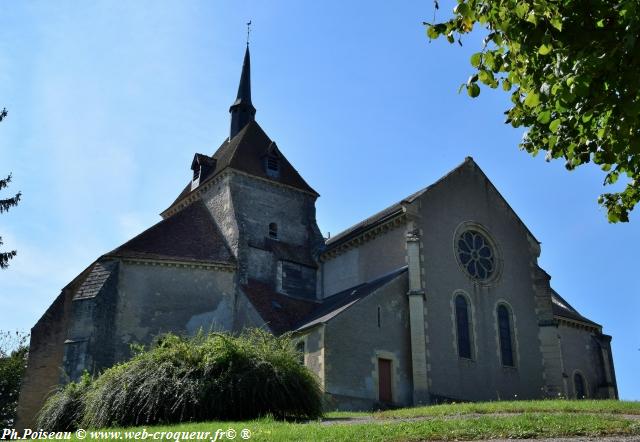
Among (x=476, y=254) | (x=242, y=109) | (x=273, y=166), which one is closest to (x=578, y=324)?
(x=476, y=254)

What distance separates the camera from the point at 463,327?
2595cm

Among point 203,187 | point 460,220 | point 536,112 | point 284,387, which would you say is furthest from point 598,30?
point 203,187

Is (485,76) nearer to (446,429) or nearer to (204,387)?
(446,429)

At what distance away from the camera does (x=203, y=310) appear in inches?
1029

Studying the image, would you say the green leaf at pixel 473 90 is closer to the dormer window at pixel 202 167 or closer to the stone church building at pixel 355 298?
the stone church building at pixel 355 298

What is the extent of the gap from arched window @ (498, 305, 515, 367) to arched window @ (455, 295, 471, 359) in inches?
70.5

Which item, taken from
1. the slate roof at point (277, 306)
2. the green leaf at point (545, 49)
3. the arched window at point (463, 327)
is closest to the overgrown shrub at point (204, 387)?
the green leaf at point (545, 49)

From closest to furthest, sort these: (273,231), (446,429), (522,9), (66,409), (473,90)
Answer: (522,9) < (473,90) < (446,429) < (66,409) < (273,231)

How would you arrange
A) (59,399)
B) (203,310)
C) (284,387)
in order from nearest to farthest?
(284,387), (59,399), (203,310)

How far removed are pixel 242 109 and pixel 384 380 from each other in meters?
20.5

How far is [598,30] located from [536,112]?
1.78m

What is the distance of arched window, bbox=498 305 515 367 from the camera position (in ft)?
87.4

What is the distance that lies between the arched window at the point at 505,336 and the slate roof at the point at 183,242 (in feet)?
38.2

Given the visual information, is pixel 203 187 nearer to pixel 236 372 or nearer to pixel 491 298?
pixel 491 298
